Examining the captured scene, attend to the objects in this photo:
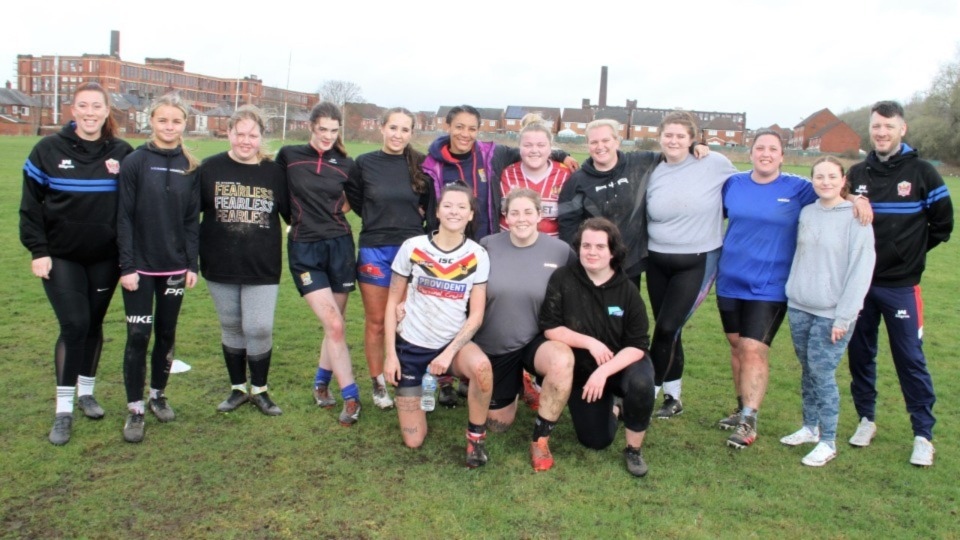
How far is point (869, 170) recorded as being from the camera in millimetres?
4723

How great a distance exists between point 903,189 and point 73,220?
520 cm

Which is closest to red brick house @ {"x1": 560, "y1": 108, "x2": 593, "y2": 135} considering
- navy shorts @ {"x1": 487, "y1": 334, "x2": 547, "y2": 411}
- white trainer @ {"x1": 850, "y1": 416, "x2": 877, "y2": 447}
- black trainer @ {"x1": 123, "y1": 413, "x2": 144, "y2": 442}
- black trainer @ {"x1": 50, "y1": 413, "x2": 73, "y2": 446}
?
white trainer @ {"x1": 850, "y1": 416, "x2": 877, "y2": 447}

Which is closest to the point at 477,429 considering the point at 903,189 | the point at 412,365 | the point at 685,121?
the point at 412,365

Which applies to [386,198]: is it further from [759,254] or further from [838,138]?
[838,138]

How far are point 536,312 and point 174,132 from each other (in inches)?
103

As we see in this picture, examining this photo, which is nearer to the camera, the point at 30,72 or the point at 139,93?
the point at 139,93

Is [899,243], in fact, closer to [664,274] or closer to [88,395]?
[664,274]

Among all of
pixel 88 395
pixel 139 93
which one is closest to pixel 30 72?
pixel 139 93

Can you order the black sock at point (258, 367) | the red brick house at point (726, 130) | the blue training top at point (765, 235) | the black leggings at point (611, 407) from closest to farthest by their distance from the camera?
the black leggings at point (611, 407)
the blue training top at point (765, 235)
the black sock at point (258, 367)
the red brick house at point (726, 130)

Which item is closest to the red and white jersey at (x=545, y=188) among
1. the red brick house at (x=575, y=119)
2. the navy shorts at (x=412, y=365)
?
the navy shorts at (x=412, y=365)

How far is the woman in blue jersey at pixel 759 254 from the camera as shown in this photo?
471cm

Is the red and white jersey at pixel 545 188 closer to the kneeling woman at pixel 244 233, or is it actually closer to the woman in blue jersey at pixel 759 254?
the woman in blue jersey at pixel 759 254

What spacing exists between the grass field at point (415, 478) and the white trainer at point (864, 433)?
0.08 meters

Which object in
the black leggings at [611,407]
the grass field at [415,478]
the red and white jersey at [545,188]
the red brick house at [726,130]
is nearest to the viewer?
the grass field at [415,478]
